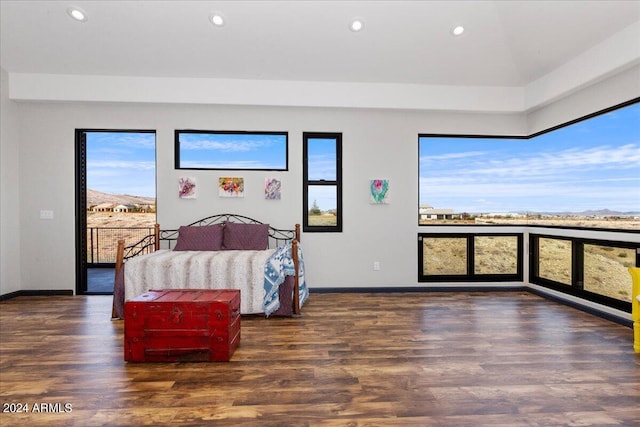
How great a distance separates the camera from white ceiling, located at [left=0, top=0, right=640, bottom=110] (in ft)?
11.9

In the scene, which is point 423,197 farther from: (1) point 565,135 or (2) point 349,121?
(1) point 565,135

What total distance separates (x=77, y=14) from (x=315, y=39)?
2.60 m

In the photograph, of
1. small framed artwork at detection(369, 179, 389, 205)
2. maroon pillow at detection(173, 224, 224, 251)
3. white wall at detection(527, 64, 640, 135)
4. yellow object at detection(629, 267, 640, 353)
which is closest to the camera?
yellow object at detection(629, 267, 640, 353)

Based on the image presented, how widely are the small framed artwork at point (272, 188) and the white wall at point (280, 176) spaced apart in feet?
0.25

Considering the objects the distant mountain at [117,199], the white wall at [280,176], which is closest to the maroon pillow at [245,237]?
the white wall at [280,176]

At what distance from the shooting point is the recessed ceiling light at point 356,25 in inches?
150

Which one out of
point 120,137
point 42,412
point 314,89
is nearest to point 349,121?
point 314,89

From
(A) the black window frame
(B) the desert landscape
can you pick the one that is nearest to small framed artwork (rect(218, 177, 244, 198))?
(B) the desert landscape

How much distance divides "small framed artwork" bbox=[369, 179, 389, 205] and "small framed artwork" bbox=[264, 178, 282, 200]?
134 cm

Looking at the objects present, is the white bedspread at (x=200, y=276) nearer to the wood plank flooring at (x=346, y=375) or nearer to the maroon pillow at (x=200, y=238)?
the wood plank flooring at (x=346, y=375)

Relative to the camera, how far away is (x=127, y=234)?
7.36 meters

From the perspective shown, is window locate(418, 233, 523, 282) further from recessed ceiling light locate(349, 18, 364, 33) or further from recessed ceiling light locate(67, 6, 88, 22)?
recessed ceiling light locate(67, 6, 88, 22)

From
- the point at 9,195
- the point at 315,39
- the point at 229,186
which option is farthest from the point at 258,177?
the point at 9,195

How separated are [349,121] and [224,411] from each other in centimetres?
398
